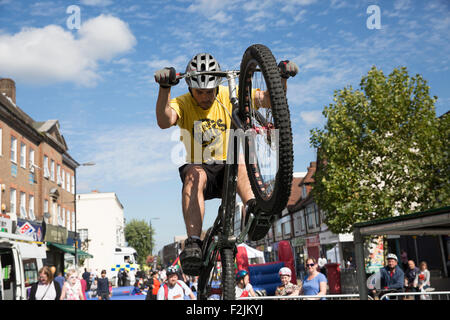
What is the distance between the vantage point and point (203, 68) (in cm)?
356

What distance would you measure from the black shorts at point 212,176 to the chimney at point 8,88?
30958mm

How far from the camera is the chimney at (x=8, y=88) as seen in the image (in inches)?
1230

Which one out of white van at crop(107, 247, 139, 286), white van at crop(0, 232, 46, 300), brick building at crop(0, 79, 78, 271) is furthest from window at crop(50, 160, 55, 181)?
white van at crop(0, 232, 46, 300)

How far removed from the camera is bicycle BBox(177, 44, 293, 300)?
2.98m

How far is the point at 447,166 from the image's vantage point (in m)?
20.5

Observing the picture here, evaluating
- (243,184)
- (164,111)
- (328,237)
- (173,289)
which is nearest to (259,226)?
(243,184)

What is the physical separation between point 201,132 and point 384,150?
1867 centimetres

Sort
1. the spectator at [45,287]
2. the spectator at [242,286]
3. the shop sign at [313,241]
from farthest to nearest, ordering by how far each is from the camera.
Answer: the shop sign at [313,241] < the spectator at [45,287] < the spectator at [242,286]

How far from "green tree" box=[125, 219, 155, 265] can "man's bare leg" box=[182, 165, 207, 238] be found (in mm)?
83466

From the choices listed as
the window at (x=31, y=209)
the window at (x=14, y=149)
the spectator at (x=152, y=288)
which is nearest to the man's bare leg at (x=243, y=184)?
the spectator at (x=152, y=288)

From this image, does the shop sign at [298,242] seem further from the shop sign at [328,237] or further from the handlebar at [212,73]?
the handlebar at [212,73]

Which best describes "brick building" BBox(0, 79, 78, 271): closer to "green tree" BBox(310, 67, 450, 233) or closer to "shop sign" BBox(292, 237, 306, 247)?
"green tree" BBox(310, 67, 450, 233)

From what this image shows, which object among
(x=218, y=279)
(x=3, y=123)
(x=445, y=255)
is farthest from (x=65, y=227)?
(x=218, y=279)

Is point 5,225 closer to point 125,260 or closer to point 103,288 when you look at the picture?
point 103,288
